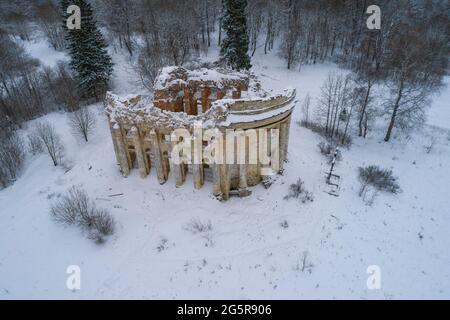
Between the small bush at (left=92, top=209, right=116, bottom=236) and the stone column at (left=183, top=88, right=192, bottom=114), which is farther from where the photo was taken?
the stone column at (left=183, top=88, right=192, bottom=114)

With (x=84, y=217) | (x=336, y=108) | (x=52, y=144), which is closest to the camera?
(x=84, y=217)

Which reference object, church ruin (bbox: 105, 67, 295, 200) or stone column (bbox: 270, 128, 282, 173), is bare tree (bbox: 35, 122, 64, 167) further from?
stone column (bbox: 270, 128, 282, 173)

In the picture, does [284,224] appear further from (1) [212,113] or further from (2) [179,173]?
(1) [212,113]

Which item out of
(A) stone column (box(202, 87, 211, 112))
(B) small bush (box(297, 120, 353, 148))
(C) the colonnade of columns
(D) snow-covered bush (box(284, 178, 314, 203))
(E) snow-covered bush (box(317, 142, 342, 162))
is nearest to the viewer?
(C) the colonnade of columns

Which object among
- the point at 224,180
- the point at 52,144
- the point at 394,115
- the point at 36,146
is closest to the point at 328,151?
the point at 394,115

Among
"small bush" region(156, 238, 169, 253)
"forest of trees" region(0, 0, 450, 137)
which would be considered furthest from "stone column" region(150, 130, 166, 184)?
"forest of trees" region(0, 0, 450, 137)

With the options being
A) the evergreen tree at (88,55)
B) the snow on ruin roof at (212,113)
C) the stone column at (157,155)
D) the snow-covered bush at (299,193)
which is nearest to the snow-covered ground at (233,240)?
the snow-covered bush at (299,193)
